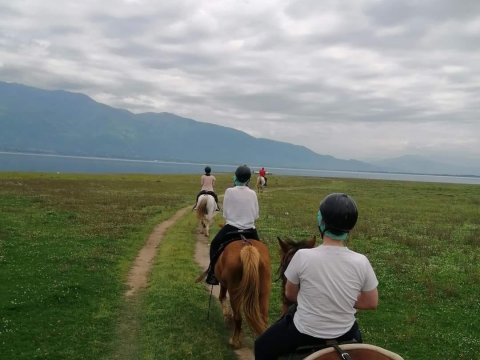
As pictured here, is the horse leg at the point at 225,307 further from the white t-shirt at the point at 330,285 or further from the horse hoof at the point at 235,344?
the white t-shirt at the point at 330,285

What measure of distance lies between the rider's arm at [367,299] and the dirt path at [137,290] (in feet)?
16.4

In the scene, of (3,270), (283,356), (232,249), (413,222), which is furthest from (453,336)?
(413,222)

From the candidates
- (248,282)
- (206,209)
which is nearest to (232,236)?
(248,282)

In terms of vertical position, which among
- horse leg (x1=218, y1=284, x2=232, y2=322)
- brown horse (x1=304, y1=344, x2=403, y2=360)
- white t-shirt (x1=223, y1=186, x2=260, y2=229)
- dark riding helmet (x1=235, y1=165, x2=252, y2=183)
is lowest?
horse leg (x1=218, y1=284, x2=232, y2=322)

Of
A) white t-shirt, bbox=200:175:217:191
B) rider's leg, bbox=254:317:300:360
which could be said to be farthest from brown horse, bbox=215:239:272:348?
white t-shirt, bbox=200:175:217:191

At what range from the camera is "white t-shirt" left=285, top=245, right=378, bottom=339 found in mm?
5266

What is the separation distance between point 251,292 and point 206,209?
15.6m

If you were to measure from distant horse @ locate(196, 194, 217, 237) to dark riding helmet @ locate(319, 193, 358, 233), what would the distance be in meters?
19.4

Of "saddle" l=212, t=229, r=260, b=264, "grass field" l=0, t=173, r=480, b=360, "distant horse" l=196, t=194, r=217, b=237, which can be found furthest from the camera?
"distant horse" l=196, t=194, r=217, b=237

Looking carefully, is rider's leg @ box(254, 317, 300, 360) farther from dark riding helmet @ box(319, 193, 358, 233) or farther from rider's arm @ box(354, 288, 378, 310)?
dark riding helmet @ box(319, 193, 358, 233)

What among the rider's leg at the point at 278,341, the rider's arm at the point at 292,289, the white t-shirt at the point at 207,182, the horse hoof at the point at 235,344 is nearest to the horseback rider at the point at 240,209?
the horse hoof at the point at 235,344

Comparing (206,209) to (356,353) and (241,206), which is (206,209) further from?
(356,353)

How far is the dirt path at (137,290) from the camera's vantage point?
10.1 m

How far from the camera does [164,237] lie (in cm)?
2422
